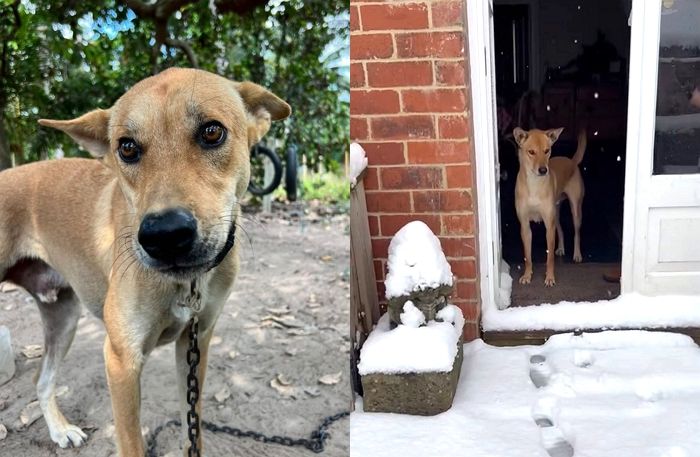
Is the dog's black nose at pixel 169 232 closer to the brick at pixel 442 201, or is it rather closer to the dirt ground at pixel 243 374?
the dirt ground at pixel 243 374

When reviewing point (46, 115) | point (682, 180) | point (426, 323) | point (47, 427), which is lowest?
point (47, 427)

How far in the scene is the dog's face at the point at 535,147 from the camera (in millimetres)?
2639

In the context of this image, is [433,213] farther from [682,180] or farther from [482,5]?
[682,180]

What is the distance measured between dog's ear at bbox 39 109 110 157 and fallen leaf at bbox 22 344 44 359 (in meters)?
1.14

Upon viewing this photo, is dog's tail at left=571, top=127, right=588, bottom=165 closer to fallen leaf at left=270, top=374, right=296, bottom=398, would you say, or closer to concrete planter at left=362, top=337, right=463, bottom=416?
concrete planter at left=362, top=337, right=463, bottom=416

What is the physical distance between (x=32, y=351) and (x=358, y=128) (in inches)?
53.9

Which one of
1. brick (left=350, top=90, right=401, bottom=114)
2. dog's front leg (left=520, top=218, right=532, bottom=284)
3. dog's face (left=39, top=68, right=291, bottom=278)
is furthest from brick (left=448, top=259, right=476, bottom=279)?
dog's face (left=39, top=68, right=291, bottom=278)

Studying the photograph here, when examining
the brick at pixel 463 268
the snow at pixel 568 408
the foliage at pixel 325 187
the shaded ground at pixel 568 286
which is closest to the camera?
the snow at pixel 568 408

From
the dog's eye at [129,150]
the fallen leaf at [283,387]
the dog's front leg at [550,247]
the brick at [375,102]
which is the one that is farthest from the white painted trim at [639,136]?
the dog's eye at [129,150]

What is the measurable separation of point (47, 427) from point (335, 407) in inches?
34.2

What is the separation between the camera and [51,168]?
1.84 meters

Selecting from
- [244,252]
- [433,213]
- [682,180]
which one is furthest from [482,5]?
[244,252]

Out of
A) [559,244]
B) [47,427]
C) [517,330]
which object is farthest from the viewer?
[559,244]

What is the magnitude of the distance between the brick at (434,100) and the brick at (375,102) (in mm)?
29
